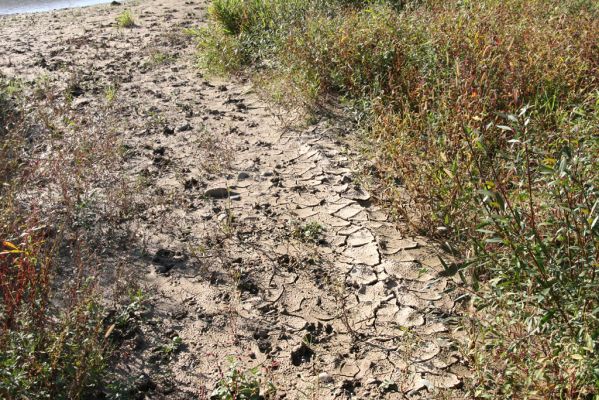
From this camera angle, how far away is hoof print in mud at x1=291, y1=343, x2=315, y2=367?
11.5 ft

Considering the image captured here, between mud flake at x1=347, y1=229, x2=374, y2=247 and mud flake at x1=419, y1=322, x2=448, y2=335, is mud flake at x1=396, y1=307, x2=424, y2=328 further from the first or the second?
mud flake at x1=347, y1=229, x2=374, y2=247

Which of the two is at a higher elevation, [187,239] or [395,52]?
[395,52]

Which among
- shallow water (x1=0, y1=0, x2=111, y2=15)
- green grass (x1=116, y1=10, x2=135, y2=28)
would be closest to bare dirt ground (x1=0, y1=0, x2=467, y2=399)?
green grass (x1=116, y1=10, x2=135, y2=28)

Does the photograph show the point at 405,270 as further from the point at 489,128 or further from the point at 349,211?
the point at 489,128

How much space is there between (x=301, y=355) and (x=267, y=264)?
2.84ft

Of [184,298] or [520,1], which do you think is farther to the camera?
[520,1]

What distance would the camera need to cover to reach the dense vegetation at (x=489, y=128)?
9.15 ft

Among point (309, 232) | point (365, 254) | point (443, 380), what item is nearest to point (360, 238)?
point (365, 254)

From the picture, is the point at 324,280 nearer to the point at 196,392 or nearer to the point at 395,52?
the point at 196,392

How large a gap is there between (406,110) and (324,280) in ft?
6.37

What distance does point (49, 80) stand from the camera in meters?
7.38

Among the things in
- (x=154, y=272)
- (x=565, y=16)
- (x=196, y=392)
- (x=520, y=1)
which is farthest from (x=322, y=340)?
(x=520, y=1)

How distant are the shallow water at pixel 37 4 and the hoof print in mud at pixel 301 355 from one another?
40.1 ft

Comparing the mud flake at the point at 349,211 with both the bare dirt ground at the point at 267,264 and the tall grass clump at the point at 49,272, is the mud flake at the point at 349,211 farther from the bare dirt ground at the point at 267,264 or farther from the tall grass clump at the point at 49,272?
the tall grass clump at the point at 49,272
